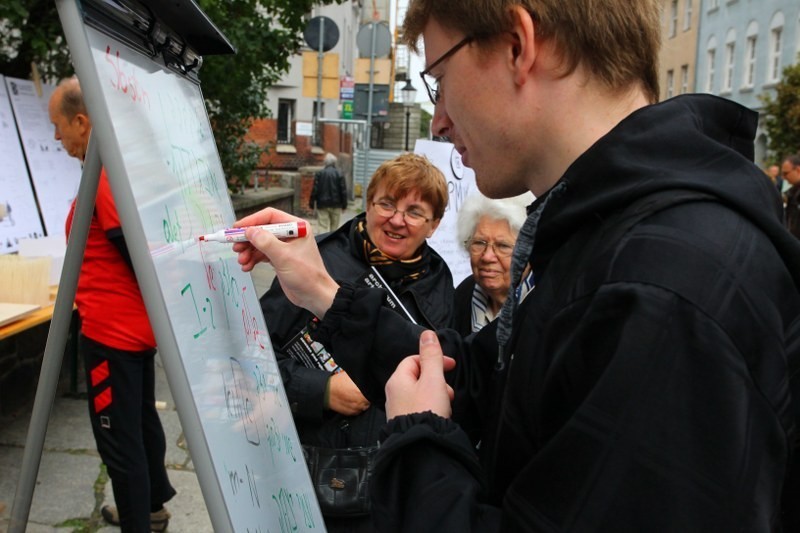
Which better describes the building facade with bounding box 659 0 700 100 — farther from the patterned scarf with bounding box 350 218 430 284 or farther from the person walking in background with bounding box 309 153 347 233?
the patterned scarf with bounding box 350 218 430 284

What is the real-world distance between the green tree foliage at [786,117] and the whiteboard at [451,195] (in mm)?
16314

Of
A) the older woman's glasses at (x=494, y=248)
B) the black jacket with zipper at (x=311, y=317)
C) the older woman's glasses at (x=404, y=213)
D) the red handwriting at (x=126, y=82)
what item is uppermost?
the red handwriting at (x=126, y=82)

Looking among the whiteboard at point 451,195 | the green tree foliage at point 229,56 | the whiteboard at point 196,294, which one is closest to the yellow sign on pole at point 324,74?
the green tree foliage at point 229,56

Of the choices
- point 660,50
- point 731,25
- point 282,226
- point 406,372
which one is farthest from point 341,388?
point 731,25

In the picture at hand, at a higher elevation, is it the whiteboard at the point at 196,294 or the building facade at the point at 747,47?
the building facade at the point at 747,47

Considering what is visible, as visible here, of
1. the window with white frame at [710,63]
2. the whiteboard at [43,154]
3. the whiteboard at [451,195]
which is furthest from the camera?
the window with white frame at [710,63]

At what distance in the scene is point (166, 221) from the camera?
3.72ft

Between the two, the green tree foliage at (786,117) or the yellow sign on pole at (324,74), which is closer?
the yellow sign on pole at (324,74)

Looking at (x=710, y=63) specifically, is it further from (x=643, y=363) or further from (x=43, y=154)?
(x=643, y=363)

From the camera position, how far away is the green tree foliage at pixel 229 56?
4.49m

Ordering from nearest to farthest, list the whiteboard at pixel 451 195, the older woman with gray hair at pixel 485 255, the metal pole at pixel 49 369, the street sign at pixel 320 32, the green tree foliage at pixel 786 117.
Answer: the metal pole at pixel 49 369 < the older woman with gray hair at pixel 485 255 < the whiteboard at pixel 451 195 < the street sign at pixel 320 32 < the green tree foliage at pixel 786 117

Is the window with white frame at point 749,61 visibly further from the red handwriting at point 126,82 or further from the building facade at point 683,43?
the red handwriting at point 126,82

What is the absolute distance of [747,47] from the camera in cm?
2756

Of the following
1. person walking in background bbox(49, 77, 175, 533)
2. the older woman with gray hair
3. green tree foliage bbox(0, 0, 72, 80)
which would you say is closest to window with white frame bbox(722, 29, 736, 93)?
green tree foliage bbox(0, 0, 72, 80)
